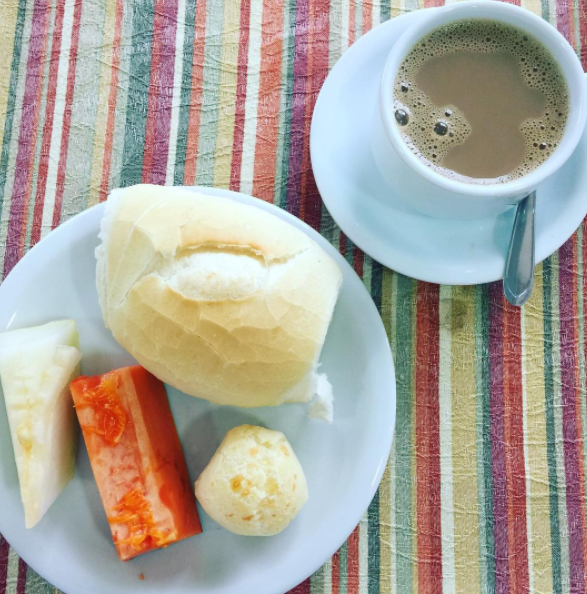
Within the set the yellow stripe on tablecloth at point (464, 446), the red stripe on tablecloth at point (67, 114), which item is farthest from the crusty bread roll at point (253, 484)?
the red stripe on tablecloth at point (67, 114)

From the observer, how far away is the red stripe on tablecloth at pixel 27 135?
1108 millimetres

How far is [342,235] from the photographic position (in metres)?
1.11

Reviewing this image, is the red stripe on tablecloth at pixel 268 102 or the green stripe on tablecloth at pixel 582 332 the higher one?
the red stripe on tablecloth at pixel 268 102

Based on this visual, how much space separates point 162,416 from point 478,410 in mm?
558

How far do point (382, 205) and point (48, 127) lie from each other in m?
0.63

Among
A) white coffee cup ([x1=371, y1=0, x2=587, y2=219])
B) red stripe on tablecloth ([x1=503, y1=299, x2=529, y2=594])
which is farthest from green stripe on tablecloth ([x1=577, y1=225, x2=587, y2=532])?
white coffee cup ([x1=371, y1=0, x2=587, y2=219])

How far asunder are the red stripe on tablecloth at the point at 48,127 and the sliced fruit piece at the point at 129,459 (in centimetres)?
33

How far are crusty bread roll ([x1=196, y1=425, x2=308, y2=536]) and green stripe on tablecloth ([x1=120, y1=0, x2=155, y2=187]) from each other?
512 millimetres

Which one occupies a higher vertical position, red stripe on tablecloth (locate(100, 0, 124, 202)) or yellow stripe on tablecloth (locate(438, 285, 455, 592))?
red stripe on tablecloth (locate(100, 0, 124, 202))

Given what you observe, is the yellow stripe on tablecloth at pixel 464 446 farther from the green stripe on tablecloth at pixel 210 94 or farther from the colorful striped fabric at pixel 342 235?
the green stripe on tablecloth at pixel 210 94

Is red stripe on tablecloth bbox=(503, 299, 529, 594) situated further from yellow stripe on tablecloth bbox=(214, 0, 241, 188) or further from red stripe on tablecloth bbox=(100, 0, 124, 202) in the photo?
red stripe on tablecloth bbox=(100, 0, 124, 202)

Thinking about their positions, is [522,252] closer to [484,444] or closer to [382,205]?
[382,205]

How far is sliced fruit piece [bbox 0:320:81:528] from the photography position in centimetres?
93

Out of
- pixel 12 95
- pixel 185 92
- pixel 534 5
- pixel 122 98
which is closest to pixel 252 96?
pixel 185 92
